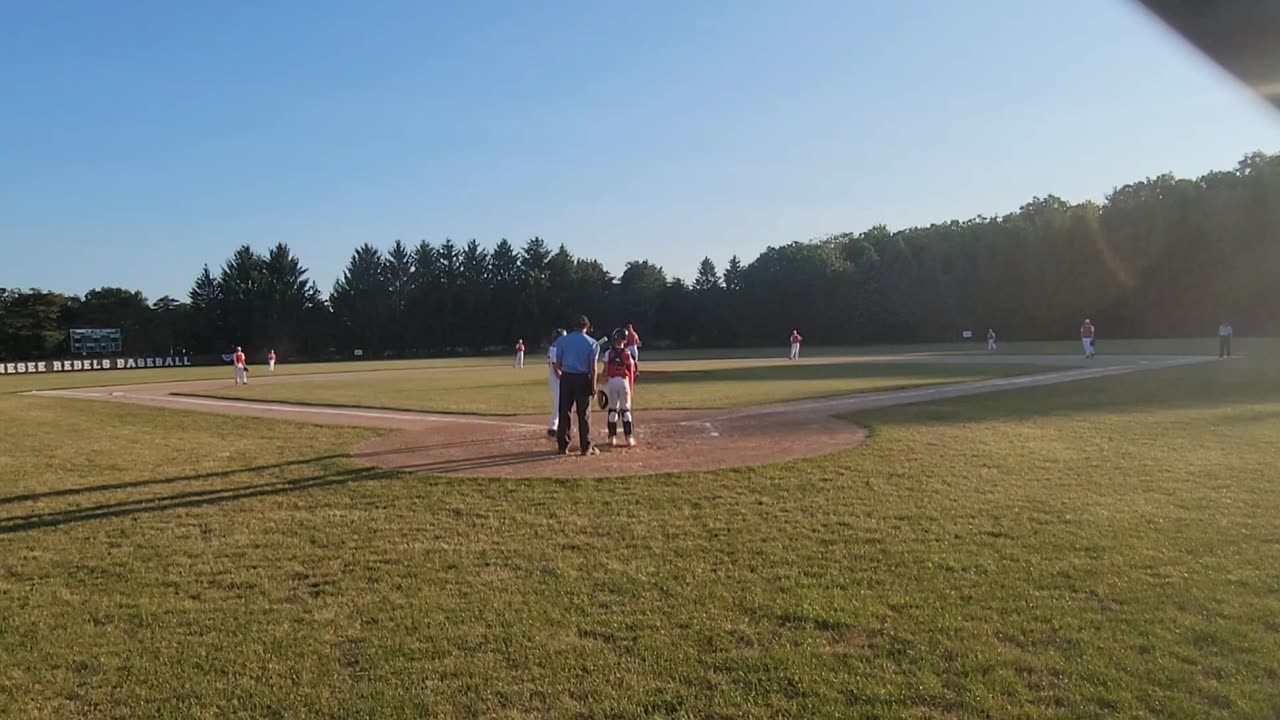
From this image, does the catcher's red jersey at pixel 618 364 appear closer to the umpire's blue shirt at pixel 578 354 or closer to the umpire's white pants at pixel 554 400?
the umpire's blue shirt at pixel 578 354

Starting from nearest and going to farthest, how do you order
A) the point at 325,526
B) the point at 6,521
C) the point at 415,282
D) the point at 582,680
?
the point at 582,680, the point at 325,526, the point at 6,521, the point at 415,282

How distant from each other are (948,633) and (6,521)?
8804mm

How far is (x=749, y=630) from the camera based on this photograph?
14.8 ft

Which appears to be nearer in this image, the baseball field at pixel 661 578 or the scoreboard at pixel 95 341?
the baseball field at pixel 661 578

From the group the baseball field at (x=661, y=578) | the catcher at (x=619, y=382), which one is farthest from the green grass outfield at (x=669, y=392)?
the baseball field at (x=661, y=578)

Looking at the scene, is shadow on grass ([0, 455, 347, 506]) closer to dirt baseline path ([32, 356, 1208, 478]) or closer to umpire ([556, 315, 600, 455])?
dirt baseline path ([32, 356, 1208, 478])

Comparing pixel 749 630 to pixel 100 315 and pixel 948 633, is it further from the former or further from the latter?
pixel 100 315

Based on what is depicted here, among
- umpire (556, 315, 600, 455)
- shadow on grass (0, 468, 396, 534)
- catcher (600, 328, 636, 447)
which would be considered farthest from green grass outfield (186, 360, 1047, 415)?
shadow on grass (0, 468, 396, 534)

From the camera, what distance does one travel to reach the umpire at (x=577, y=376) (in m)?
10.9

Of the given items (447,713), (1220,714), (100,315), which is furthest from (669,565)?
(100,315)

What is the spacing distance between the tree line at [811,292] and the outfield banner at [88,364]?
11.4 m

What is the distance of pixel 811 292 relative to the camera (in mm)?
89000

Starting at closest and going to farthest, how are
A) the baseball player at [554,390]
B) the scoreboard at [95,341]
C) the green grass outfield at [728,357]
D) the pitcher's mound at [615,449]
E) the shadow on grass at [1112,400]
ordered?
the pitcher's mound at [615,449] < the baseball player at [554,390] < the shadow on grass at [1112,400] < the green grass outfield at [728,357] < the scoreboard at [95,341]

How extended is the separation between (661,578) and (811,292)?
283 feet
